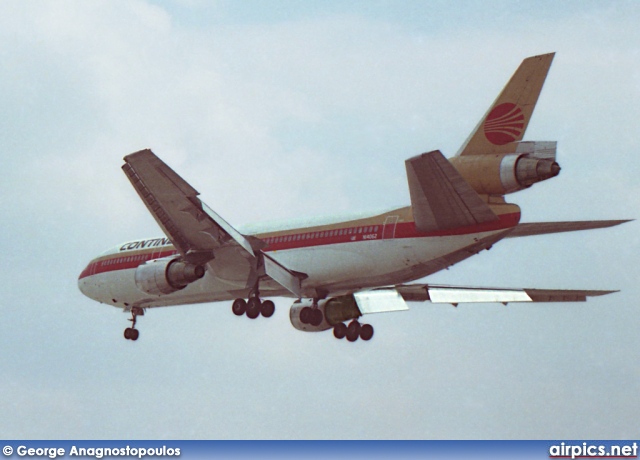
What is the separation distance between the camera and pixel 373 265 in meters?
40.8

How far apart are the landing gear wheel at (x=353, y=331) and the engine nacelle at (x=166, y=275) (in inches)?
263

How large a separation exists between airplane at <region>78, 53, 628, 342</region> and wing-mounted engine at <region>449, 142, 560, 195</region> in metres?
0.04

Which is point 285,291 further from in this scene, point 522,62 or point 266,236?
point 522,62

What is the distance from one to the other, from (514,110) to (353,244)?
284 inches

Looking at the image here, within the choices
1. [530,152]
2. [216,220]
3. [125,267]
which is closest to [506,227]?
[530,152]

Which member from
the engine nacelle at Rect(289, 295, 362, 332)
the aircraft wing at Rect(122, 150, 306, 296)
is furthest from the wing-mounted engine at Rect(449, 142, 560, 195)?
the engine nacelle at Rect(289, 295, 362, 332)

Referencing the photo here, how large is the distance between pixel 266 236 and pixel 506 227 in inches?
395

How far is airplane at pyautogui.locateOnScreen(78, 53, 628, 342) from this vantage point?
36.9 m

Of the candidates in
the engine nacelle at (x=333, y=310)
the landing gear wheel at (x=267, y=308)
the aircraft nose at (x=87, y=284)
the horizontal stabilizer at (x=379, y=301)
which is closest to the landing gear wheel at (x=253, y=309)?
the landing gear wheel at (x=267, y=308)

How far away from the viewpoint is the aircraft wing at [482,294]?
152 feet

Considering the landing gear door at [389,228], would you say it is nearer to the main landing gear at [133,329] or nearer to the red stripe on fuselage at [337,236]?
the red stripe on fuselage at [337,236]

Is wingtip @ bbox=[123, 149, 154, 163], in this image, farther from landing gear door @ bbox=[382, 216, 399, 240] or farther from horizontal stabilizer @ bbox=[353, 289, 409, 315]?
horizontal stabilizer @ bbox=[353, 289, 409, 315]

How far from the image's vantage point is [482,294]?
46469 millimetres

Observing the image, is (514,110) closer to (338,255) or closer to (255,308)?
(338,255)
